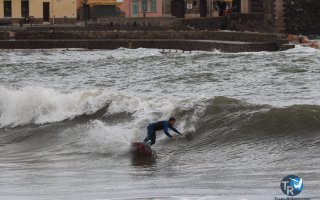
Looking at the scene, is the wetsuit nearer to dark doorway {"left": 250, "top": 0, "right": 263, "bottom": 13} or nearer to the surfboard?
the surfboard

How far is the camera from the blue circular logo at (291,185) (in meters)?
11.7

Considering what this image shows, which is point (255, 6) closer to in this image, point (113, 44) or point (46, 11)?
point (46, 11)

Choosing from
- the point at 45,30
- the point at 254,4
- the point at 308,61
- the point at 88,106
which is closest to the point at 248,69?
the point at 308,61

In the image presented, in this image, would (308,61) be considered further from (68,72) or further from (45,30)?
(45,30)

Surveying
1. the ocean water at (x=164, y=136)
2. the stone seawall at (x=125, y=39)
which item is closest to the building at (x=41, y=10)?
the stone seawall at (x=125, y=39)

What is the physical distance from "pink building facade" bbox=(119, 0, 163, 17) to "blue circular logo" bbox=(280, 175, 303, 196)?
162 ft

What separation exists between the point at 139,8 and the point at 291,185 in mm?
50695

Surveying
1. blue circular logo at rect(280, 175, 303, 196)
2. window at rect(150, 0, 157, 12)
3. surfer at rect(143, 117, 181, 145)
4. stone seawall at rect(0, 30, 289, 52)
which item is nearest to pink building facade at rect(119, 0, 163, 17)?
window at rect(150, 0, 157, 12)

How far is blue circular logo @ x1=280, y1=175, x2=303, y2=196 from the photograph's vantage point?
1171cm

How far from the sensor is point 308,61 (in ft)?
110

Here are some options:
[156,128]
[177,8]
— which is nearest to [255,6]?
[177,8]

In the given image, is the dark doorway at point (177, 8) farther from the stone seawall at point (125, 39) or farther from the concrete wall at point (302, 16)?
the stone seawall at point (125, 39)

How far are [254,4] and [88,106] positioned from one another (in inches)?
1752

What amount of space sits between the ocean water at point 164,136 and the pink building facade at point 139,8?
3056 centimetres
